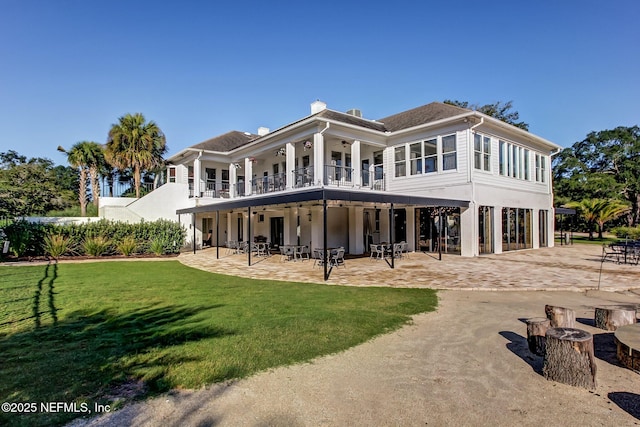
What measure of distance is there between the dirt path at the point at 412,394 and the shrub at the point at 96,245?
59.1 ft

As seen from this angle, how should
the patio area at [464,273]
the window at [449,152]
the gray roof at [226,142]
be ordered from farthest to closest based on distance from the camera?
the gray roof at [226,142]
the window at [449,152]
the patio area at [464,273]

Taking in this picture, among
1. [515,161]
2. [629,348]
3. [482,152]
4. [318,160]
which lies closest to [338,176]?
[318,160]

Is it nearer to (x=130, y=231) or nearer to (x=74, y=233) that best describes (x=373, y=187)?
(x=130, y=231)

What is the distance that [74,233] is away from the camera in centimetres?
1805

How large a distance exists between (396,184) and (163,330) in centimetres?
1581

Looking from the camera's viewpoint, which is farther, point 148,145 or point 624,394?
point 148,145

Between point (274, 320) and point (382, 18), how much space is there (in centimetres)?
1488

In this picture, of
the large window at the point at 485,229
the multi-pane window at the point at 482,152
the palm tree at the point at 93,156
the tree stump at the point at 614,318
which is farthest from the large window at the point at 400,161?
the palm tree at the point at 93,156

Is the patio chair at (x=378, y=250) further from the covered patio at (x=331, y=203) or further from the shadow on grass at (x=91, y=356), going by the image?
the shadow on grass at (x=91, y=356)

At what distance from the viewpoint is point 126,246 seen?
1883cm

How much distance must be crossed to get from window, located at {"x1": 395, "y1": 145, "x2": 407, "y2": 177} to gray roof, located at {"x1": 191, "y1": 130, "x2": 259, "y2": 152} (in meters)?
11.8

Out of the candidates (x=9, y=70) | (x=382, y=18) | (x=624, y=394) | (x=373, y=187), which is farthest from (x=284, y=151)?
(x=624, y=394)

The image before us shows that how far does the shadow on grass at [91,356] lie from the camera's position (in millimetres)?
3496

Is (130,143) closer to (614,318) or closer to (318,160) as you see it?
(318,160)
